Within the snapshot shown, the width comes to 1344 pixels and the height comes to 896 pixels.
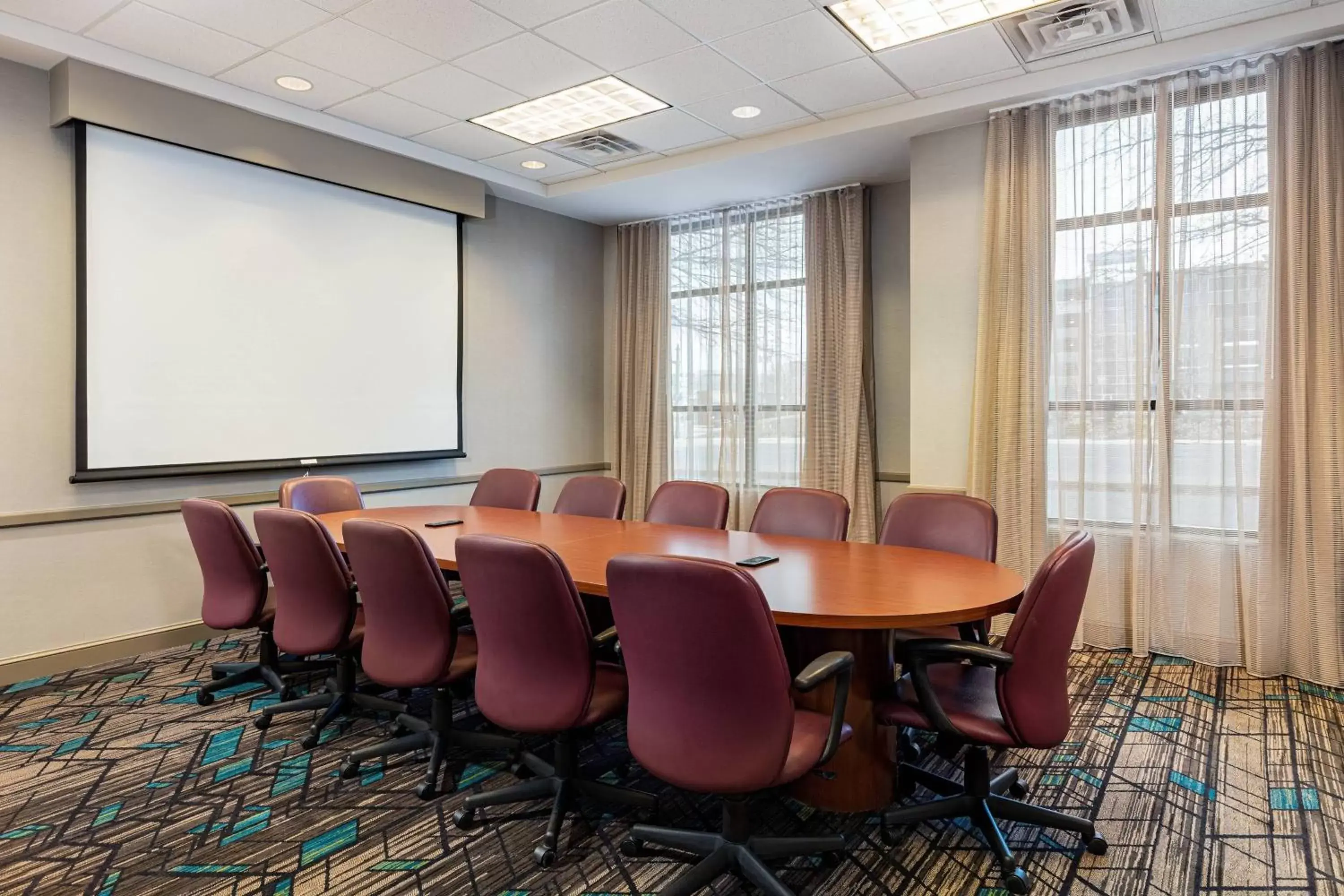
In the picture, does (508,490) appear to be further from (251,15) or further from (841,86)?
(841,86)

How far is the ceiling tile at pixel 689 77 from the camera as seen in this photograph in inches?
157

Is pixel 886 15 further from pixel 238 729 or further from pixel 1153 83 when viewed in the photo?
pixel 238 729

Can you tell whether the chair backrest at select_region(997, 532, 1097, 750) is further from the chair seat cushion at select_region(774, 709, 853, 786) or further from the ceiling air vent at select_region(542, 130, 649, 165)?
the ceiling air vent at select_region(542, 130, 649, 165)

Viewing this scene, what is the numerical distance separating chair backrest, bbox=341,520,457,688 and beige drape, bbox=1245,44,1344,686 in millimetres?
3849

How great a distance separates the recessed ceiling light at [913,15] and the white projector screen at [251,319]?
10.8ft

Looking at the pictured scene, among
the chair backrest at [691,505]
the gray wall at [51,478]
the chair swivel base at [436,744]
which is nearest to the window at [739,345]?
the chair backrest at [691,505]

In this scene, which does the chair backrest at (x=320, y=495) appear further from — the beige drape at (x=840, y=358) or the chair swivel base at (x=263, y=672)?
the beige drape at (x=840, y=358)

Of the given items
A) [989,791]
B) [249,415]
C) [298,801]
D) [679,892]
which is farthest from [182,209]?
[989,791]

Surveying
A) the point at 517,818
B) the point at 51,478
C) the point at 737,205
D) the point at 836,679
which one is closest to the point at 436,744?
the point at 517,818

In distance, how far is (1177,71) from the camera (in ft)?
13.1

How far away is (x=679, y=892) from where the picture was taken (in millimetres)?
2010

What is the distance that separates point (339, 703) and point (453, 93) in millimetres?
3273

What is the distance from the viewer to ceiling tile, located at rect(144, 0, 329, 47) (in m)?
3.44

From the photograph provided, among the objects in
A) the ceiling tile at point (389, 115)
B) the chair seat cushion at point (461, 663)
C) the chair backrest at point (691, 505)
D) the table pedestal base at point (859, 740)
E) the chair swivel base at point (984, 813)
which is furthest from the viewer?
the ceiling tile at point (389, 115)
